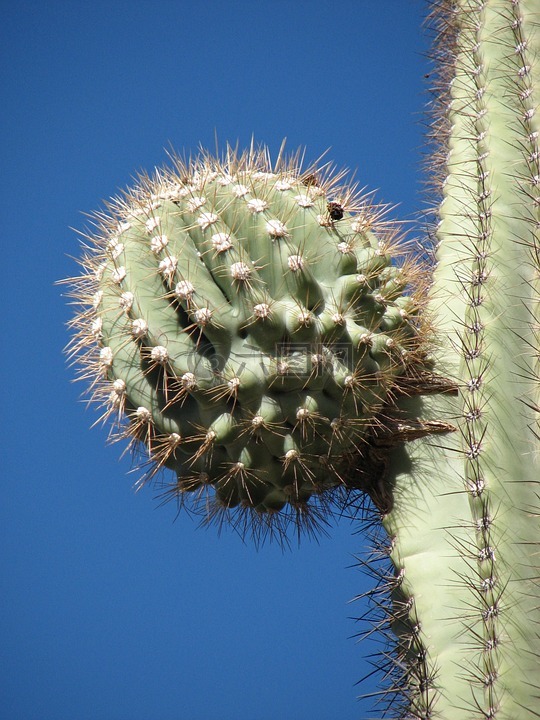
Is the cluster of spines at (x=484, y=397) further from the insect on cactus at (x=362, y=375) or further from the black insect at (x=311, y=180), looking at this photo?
the black insect at (x=311, y=180)

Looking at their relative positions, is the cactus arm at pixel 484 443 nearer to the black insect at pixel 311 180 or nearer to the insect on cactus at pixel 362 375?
the insect on cactus at pixel 362 375

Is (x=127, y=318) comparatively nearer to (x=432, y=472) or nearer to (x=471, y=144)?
(x=432, y=472)

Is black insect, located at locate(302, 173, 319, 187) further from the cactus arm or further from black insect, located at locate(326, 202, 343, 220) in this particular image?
the cactus arm

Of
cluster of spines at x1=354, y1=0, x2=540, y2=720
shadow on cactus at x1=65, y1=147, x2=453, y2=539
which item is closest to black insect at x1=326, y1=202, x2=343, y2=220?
shadow on cactus at x1=65, y1=147, x2=453, y2=539

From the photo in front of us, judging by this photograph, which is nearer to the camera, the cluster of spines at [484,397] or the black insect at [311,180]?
the cluster of spines at [484,397]

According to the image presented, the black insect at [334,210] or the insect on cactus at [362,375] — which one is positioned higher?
the black insect at [334,210]

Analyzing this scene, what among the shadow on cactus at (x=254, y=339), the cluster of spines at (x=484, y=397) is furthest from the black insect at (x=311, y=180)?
the cluster of spines at (x=484, y=397)
